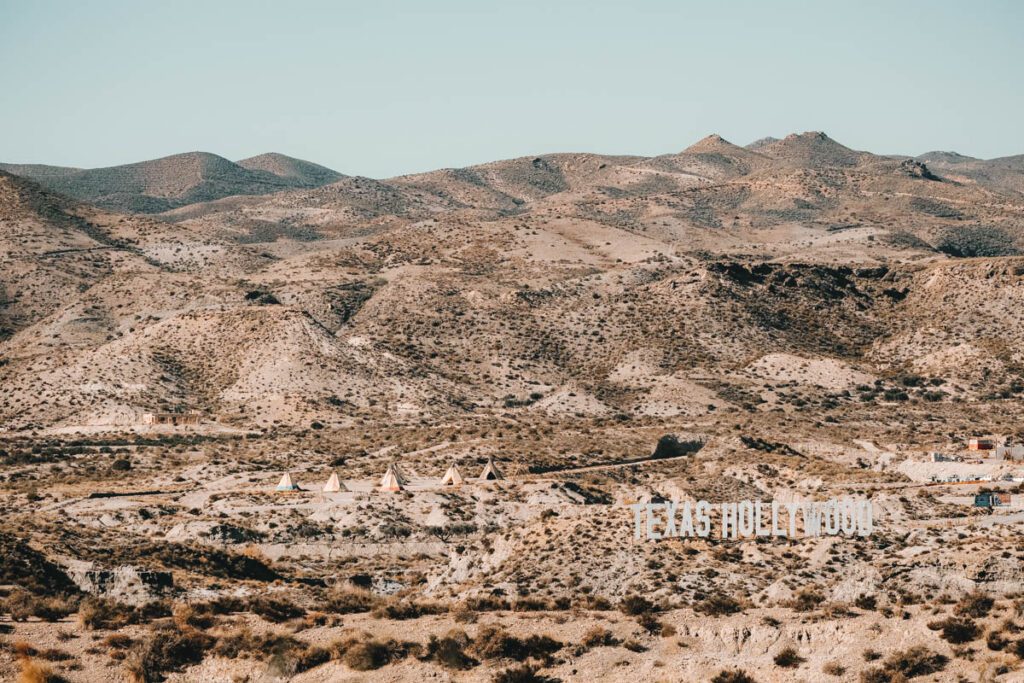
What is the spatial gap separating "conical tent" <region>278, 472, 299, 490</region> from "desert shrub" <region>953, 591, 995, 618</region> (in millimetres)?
48456

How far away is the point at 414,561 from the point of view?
6316cm

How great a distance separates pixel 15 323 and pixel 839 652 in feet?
443

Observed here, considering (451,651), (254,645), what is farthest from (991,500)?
(254,645)

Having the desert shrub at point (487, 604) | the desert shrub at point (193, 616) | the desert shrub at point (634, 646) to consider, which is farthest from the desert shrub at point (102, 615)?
the desert shrub at point (634, 646)

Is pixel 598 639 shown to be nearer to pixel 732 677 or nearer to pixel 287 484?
pixel 732 677

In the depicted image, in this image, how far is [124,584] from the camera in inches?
1759

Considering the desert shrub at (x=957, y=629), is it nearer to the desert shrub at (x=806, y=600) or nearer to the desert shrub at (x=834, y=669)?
the desert shrub at (x=834, y=669)

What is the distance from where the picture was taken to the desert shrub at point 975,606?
3512cm

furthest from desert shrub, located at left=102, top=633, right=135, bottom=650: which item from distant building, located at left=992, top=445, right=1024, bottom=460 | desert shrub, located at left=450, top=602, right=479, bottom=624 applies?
distant building, located at left=992, top=445, right=1024, bottom=460

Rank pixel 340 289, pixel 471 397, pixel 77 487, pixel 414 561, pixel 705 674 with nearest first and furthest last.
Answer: pixel 705 674 → pixel 414 561 → pixel 77 487 → pixel 471 397 → pixel 340 289

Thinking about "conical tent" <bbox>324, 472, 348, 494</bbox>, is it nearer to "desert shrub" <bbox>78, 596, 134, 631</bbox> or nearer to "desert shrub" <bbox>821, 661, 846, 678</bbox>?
"desert shrub" <bbox>78, 596, 134, 631</bbox>

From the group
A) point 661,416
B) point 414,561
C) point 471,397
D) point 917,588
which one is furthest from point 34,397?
point 917,588

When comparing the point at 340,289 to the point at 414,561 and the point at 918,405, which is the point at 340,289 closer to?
the point at 918,405

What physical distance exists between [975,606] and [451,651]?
13.4 metres
